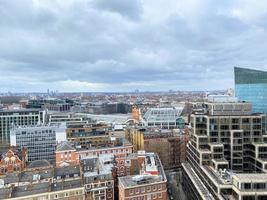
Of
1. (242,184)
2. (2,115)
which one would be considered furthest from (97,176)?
(2,115)

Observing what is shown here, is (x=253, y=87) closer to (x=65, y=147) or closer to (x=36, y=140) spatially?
(x=65, y=147)

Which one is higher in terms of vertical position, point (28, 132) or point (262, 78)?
point (262, 78)

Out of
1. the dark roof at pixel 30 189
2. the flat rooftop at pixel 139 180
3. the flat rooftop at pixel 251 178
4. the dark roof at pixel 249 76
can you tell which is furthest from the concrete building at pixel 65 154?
the dark roof at pixel 249 76

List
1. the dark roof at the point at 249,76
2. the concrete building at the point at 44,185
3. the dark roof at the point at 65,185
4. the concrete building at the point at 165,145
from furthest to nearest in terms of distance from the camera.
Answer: the concrete building at the point at 165,145 < the dark roof at the point at 249,76 < the dark roof at the point at 65,185 < the concrete building at the point at 44,185

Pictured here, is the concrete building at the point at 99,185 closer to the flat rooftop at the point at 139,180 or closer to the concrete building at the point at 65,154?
the flat rooftop at the point at 139,180

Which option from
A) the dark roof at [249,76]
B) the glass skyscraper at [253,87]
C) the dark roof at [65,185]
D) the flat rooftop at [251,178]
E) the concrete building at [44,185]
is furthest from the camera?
the dark roof at [249,76]

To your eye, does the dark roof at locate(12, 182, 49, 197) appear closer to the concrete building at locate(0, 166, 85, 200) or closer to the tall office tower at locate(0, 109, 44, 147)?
the concrete building at locate(0, 166, 85, 200)

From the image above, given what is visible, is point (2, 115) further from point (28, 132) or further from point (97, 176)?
point (97, 176)
